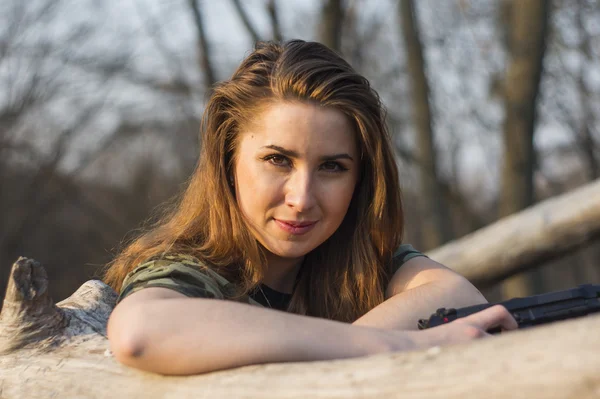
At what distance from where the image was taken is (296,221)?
2.29 m

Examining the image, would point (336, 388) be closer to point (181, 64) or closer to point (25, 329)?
point (25, 329)

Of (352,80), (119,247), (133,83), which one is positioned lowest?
(119,247)

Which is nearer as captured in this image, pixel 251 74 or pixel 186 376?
pixel 186 376

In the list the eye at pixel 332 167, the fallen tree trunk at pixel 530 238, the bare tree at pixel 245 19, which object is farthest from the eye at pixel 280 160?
the bare tree at pixel 245 19

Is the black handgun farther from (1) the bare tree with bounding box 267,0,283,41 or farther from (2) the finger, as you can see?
(1) the bare tree with bounding box 267,0,283,41

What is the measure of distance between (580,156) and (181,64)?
21.6ft

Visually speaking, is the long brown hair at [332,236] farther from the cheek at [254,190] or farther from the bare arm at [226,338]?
the bare arm at [226,338]

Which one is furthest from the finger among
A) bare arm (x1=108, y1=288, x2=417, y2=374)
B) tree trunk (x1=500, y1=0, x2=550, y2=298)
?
tree trunk (x1=500, y1=0, x2=550, y2=298)

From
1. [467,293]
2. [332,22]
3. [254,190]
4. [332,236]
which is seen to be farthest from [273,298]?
[332,22]

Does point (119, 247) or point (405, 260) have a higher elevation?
point (119, 247)

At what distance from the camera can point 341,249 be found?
2621 mm

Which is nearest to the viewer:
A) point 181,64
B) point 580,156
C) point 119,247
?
point 119,247

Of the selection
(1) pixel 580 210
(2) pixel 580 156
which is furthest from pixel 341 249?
(2) pixel 580 156

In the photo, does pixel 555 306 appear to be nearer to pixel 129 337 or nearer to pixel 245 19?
pixel 129 337
